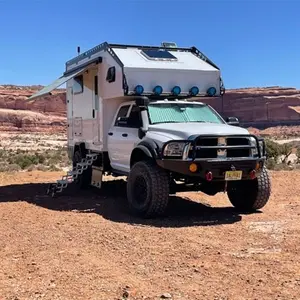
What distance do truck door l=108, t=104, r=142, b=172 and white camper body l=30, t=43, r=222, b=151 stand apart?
1.01ft

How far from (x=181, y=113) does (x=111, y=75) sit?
1.74 metres

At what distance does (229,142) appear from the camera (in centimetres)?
879

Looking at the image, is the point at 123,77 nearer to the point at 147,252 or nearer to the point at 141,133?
the point at 141,133

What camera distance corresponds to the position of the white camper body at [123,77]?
34.1 ft

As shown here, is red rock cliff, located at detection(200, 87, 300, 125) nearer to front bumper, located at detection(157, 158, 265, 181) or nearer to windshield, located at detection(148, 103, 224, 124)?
windshield, located at detection(148, 103, 224, 124)

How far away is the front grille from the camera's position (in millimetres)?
8547

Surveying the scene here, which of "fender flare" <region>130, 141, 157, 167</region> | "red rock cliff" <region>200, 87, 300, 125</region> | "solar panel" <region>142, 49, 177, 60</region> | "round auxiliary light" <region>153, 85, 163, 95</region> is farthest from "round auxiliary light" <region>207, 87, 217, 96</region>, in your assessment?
"red rock cliff" <region>200, 87, 300, 125</region>

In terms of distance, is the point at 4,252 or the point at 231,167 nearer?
the point at 4,252

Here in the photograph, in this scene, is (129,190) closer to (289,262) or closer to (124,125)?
(124,125)

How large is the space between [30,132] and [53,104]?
10.9 m

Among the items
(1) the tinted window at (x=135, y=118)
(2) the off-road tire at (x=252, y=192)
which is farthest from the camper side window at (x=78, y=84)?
(2) the off-road tire at (x=252, y=192)

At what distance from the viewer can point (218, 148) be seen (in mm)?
8586

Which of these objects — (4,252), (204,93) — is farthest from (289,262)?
(204,93)

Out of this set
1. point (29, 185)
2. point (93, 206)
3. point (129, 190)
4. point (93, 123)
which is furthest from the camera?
point (29, 185)
